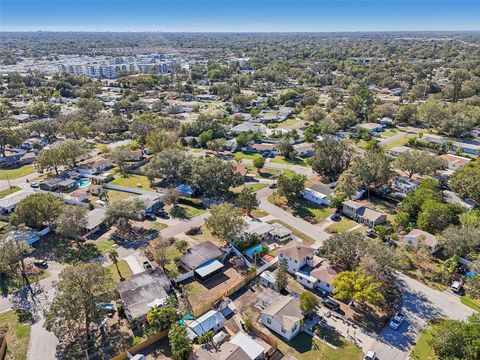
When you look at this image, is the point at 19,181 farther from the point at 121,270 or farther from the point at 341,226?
the point at 341,226

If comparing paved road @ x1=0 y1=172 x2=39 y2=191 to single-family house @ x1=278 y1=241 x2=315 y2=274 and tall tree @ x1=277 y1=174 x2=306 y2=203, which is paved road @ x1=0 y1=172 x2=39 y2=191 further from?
single-family house @ x1=278 y1=241 x2=315 y2=274

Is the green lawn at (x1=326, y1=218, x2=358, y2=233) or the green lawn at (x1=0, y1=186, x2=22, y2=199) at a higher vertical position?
the green lawn at (x1=0, y1=186, x2=22, y2=199)

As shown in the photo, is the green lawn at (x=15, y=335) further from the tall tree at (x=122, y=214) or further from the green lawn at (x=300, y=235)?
the green lawn at (x=300, y=235)

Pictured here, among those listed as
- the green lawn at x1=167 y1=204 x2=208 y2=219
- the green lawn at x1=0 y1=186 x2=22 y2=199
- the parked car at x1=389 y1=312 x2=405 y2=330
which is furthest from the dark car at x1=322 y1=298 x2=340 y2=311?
the green lawn at x1=0 y1=186 x2=22 y2=199

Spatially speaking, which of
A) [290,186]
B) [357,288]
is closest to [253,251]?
[357,288]

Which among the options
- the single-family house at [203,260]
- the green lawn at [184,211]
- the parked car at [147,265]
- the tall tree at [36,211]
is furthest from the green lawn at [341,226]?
the tall tree at [36,211]

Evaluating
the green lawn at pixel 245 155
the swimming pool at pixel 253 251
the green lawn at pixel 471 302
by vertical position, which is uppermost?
the swimming pool at pixel 253 251
